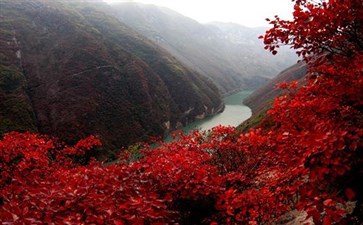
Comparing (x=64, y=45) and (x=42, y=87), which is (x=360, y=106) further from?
(x=64, y=45)

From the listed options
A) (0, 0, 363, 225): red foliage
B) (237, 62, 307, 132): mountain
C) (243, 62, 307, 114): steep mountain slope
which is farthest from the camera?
(243, 62, 307, 114): steep mountain slope

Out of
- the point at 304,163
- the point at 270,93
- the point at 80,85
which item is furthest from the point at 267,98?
the point at 304,163


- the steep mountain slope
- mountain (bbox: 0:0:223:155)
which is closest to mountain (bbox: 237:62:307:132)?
the steep mountain slope

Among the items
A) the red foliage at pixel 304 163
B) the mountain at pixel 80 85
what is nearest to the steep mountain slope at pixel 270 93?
the mountain at pixel 80 85

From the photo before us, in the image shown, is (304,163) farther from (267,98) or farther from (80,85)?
(267,98)

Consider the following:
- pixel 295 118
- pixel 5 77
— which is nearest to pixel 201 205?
pixel 295 118

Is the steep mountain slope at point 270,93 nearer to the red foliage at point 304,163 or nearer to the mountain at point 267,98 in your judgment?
the mountain at point 267,98

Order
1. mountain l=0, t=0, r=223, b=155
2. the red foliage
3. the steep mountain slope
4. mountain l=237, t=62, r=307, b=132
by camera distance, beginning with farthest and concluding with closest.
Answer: the steep mountain slope
mountain l=0, t=0, r=223, b=155
mountain l=237, t=62, r=307, b=132
the red foliage

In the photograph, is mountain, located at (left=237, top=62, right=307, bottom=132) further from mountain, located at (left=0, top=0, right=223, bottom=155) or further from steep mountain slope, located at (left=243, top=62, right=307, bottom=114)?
mountain, located at (left=0, top=0, right=223, bottom=155)
